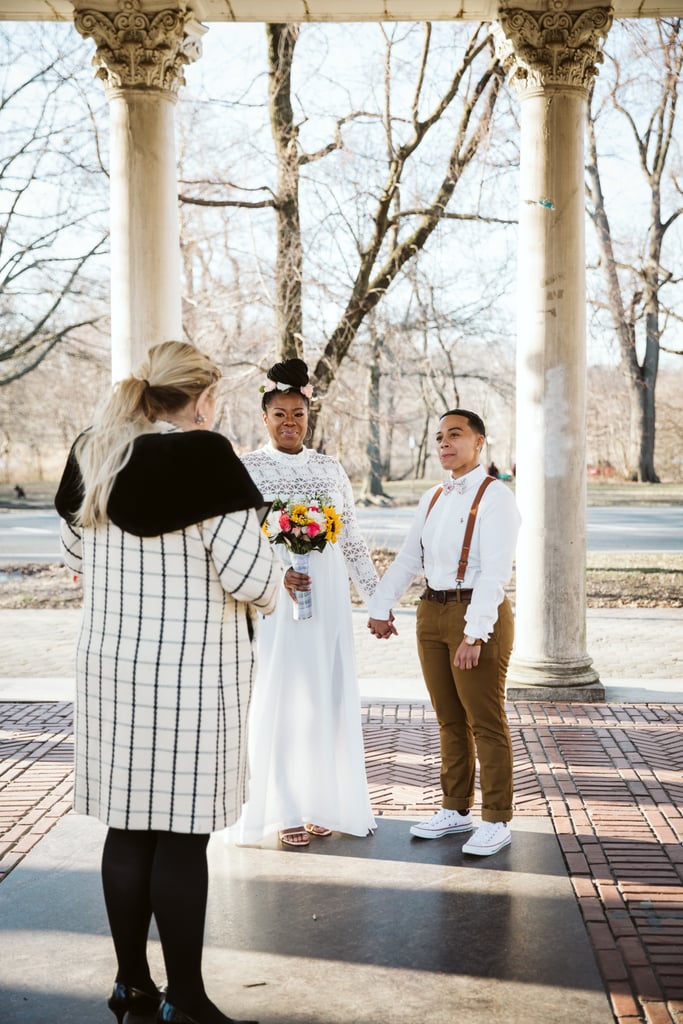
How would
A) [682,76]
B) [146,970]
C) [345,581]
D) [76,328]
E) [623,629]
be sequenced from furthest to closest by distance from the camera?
[76,328] < [682,76] < [623,629] < [345,581] < [146,970]

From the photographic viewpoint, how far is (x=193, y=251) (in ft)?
47.7

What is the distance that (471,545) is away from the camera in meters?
4.34

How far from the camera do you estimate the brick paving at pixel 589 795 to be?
352 centimetres

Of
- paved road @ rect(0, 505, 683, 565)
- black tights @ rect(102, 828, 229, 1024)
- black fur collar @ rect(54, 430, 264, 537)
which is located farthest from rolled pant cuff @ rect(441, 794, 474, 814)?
paved road @ rect(0, 505, 683, 565)

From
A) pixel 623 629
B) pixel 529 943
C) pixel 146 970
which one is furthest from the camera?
pixel 623 629

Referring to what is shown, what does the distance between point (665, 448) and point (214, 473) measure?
17141 mm

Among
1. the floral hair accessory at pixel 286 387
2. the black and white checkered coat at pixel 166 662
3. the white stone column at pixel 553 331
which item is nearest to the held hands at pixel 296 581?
the floral hair accessory at pixel 286 387

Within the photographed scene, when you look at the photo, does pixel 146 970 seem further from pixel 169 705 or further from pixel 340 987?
pixel 169 705

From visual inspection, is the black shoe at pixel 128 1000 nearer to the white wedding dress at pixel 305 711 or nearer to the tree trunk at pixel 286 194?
the white wedding dress at pixel 305 711

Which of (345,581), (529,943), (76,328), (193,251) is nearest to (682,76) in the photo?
(193,251)

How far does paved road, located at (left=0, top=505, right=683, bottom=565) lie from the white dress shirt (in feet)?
39.0

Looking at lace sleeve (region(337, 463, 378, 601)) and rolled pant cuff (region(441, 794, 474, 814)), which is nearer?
rolled pant cuff (region(441, 794, 474, 814))

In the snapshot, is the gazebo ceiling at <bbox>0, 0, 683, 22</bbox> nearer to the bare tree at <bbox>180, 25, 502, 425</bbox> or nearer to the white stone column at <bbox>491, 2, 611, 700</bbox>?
the white stone column at <bbox>491, 2, 611, 700</bbox>

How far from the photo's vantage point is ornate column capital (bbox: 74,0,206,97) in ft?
22.5
